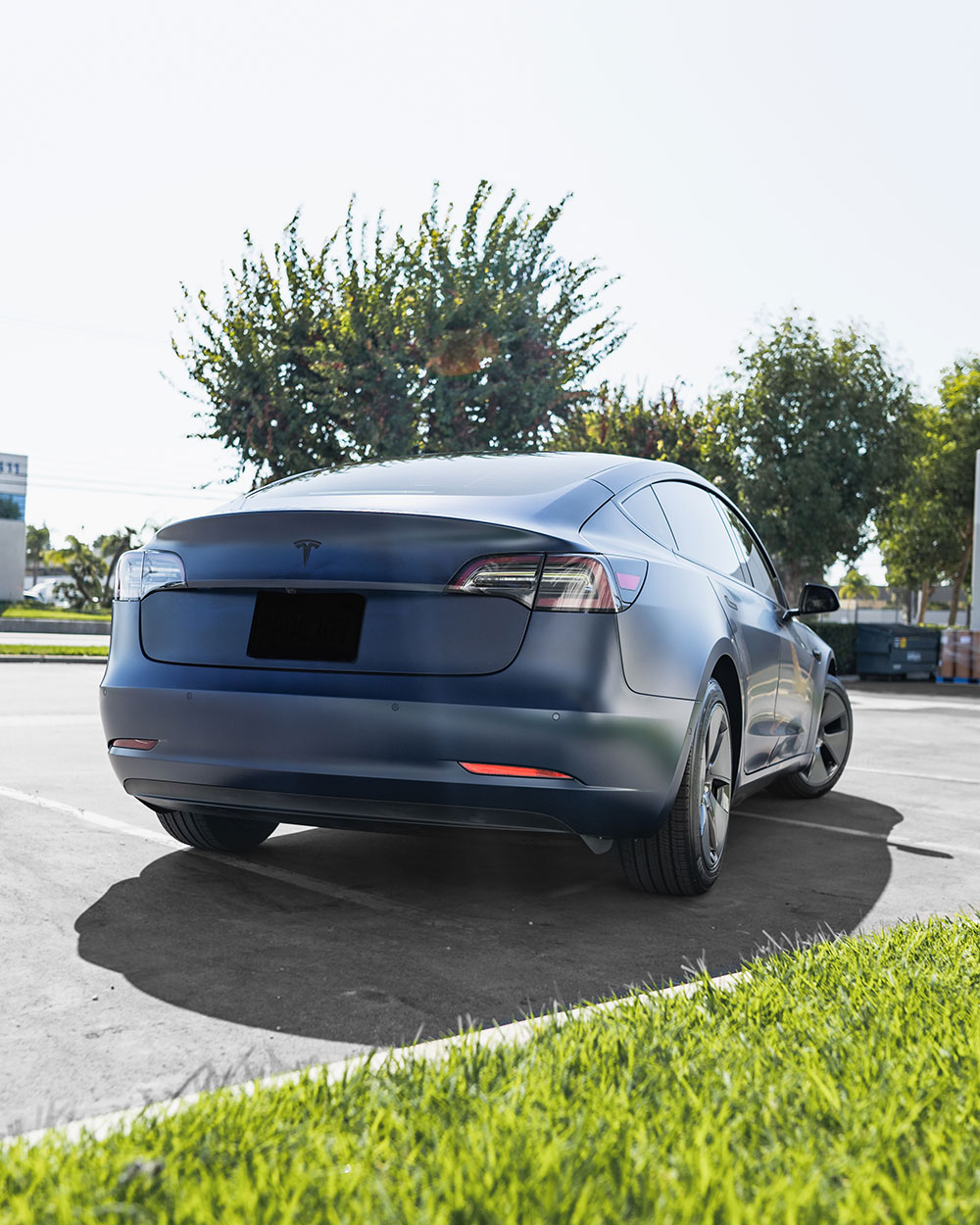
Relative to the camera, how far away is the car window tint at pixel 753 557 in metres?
5.84

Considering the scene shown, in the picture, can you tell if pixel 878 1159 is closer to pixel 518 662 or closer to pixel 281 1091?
pixel 281 1091

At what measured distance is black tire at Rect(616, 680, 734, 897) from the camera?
410 centimetres

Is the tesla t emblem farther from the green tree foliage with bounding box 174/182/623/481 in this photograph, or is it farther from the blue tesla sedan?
the green tree foliage with bounding box 174/182/623/481

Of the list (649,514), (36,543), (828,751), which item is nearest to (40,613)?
(828,751)

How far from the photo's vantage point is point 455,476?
428cm

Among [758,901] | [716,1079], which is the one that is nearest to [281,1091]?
[716,1079]

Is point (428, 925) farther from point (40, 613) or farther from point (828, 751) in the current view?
point (40, 613)

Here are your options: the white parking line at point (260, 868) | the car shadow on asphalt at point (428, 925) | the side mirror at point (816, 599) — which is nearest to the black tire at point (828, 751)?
the side mirror at point (816, 599)

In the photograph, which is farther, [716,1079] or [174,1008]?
[174,1008]

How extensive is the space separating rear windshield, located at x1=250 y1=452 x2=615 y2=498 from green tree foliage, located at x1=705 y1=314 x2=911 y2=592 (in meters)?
23.6

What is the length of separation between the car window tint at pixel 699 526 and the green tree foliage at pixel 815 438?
2254 cm

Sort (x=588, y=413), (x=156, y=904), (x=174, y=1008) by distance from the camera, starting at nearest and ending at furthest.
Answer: (x=174, y=1008), (x=156, y=904), (x=588, y=413)

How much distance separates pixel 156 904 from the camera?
398 centimetres

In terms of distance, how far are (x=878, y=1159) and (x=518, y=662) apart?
1858 millimetres
